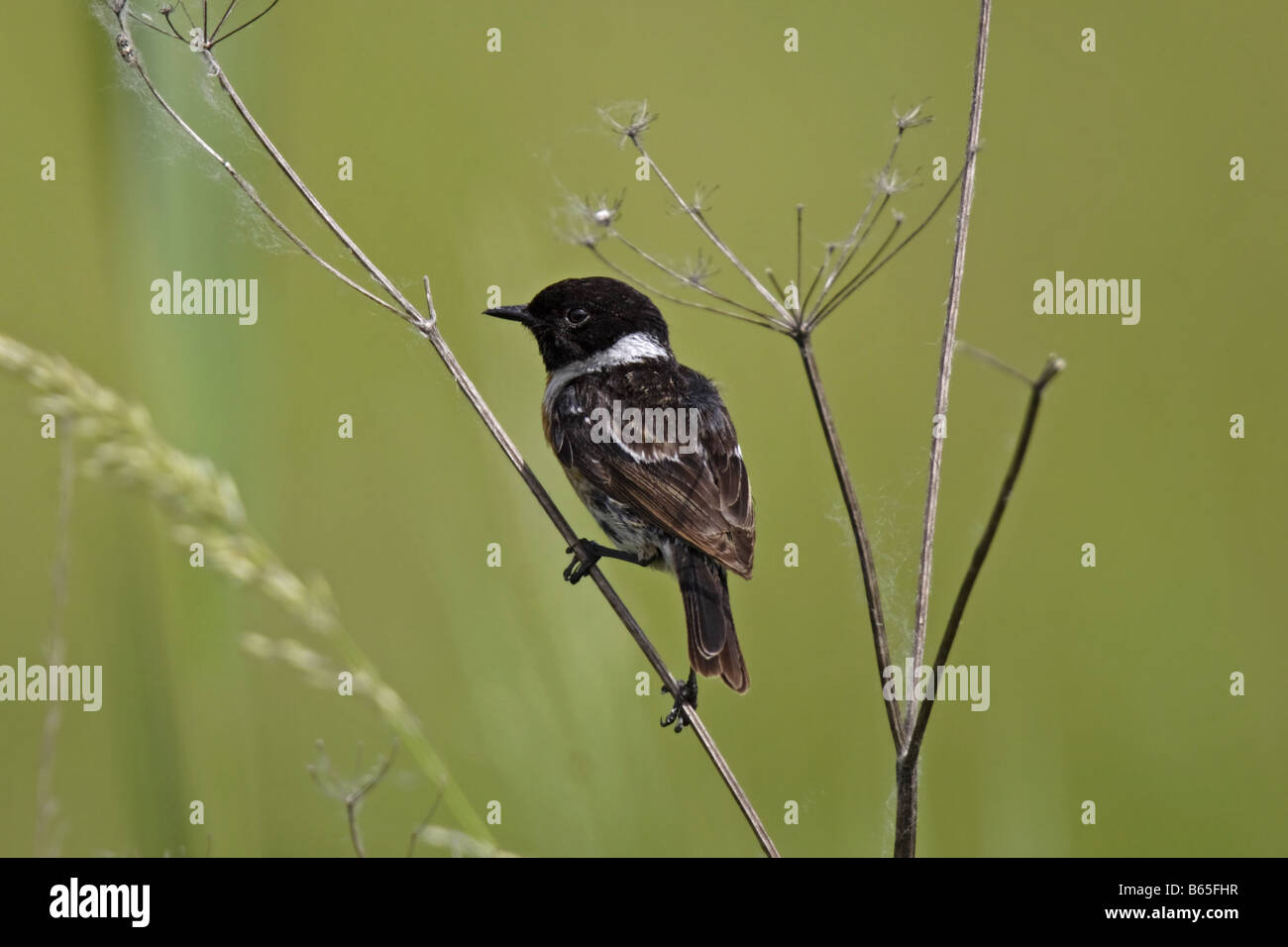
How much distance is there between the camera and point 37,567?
18.5 feet

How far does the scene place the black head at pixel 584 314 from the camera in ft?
14.9

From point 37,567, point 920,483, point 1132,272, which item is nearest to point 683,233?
point 1132,272

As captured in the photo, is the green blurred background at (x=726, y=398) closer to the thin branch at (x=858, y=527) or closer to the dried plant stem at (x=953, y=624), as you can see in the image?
the thin branch at (x=858, y=527)

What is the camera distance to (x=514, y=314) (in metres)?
4.46

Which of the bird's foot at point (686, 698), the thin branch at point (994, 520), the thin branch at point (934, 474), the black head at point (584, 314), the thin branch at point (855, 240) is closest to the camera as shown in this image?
the thin branch at point (994, 520)

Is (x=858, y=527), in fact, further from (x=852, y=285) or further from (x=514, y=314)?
(x=514, y=314)

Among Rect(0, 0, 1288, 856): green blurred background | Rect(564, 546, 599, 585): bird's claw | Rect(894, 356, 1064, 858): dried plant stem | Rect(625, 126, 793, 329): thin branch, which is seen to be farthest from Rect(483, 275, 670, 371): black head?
Rect(894, 356, 1064, 858): dried plant stem

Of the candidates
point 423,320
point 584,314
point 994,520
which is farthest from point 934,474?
point 584,314

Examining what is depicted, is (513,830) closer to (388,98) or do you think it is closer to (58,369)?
(58,369)

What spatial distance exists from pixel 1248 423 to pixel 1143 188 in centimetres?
157

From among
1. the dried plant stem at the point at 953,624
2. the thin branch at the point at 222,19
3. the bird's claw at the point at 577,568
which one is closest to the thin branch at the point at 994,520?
the dried plant stem at the point at 953,624

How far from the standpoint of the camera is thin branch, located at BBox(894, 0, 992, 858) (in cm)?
228

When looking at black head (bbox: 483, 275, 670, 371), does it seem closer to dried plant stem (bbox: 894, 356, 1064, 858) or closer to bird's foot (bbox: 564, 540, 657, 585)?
bird's foot (bbox: 564, 540, 657, 585)

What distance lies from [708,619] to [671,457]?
56 cm
